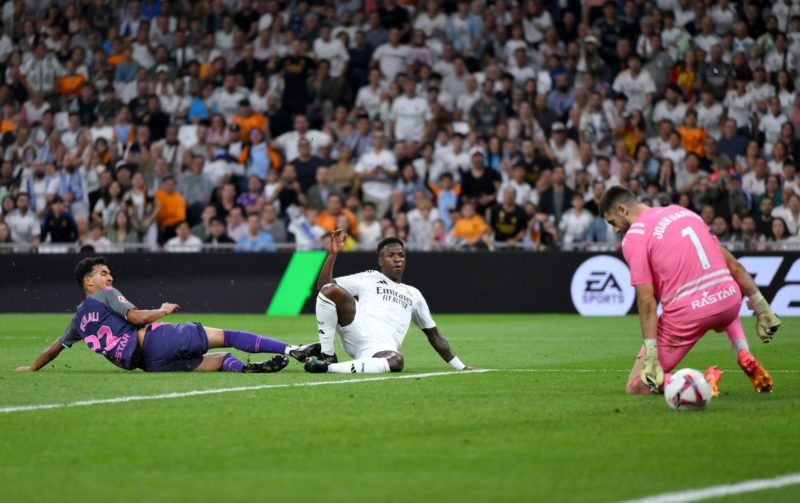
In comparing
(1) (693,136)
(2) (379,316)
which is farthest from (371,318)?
(1) (693,136)

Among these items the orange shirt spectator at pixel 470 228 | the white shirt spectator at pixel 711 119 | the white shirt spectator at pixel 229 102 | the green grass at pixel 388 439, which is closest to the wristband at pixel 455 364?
the green grass at pixel 388 439

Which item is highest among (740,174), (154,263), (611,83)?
(611,83)

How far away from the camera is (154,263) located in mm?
24406

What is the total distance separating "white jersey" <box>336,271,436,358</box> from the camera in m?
12.9

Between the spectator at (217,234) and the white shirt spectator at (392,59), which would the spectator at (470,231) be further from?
the white shirt spectator at (392,59)

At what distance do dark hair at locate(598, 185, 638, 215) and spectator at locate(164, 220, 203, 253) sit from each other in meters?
14.8

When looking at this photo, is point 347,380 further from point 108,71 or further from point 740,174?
point 108,71

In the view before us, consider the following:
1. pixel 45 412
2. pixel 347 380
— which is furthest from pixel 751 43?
pixel 45 412

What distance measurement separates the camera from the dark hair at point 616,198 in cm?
1066

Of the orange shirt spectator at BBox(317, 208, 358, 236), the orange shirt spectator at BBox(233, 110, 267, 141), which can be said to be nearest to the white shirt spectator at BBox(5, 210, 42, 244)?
the orange shirt spectator at BBox(233, 110, 267, 141)

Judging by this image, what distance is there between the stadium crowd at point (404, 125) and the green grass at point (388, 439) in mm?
11535

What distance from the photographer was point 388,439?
27.0 ft

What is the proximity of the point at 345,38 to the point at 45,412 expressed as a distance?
19.5 m

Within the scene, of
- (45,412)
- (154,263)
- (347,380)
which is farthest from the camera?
(154,263)
